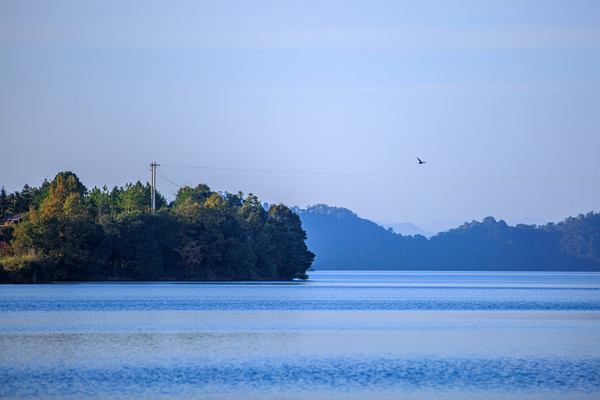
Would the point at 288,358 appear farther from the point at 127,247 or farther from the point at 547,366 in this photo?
the point at 127,247

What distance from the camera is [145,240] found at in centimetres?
11550

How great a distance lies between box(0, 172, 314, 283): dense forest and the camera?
106m

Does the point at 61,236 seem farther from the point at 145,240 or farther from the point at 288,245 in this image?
the point at 288,245

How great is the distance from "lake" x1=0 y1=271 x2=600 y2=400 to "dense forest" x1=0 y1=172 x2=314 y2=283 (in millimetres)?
40281

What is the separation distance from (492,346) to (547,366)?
741cm

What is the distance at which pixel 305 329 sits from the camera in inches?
1978

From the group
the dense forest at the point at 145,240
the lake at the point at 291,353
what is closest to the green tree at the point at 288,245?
the dense forest at the point at 145,240

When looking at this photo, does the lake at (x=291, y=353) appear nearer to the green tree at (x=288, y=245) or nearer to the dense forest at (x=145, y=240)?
the dense forest at (x=145, y=240)

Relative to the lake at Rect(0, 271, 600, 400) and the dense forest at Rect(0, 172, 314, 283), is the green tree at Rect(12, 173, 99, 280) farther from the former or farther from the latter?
the lake at Rect(0, 271, 600, 400)

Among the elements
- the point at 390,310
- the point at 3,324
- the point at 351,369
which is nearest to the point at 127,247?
the point at 390,310

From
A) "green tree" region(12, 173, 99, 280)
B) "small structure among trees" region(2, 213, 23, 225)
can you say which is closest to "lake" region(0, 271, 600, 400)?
"green tree" region(12, 173, 99, 280)

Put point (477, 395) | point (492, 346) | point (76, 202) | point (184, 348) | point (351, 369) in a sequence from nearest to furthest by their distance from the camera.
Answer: point (477, 395) → point (351, 369) → point (184, 348) → point (492, 346) → point (76, 202)

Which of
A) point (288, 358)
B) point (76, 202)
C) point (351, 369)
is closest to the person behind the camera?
point (351, 369)

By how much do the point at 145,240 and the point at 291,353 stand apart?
262 feet
